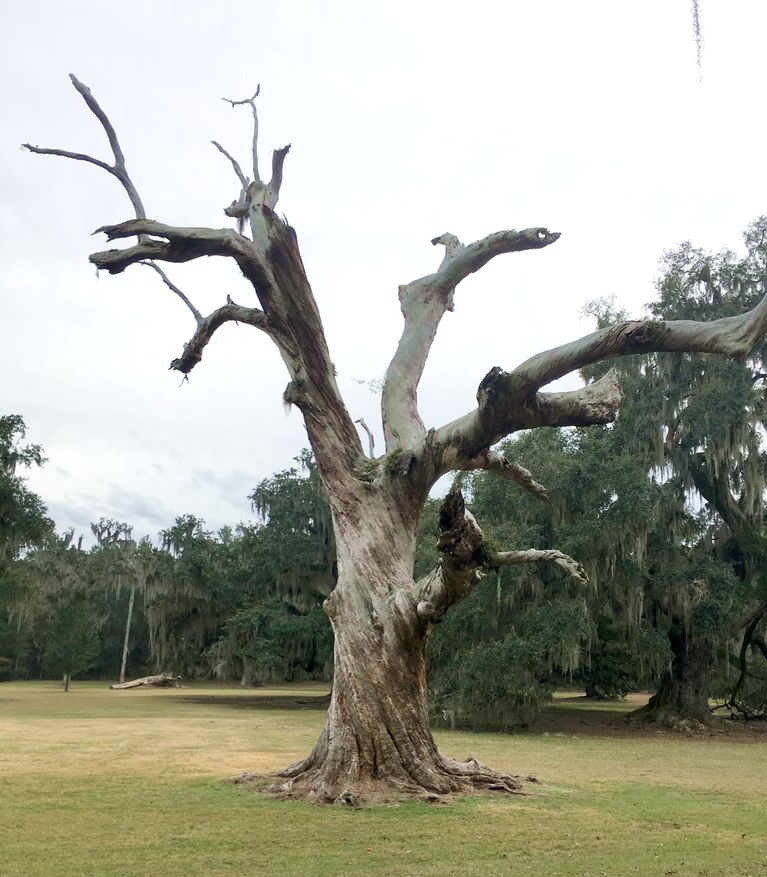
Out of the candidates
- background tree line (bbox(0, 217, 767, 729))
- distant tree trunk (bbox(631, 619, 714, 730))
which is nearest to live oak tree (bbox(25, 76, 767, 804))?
background tree line (bbox(0, 217, 767, 729))

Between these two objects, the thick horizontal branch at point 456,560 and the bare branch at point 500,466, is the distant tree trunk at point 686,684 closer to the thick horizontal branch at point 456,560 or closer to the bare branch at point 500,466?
the bare branch at point 500,466

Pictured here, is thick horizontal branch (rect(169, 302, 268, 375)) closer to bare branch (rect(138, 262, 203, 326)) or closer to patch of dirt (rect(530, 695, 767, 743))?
bare branch (rect(138, 262, 203, 326))

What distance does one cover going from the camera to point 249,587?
28.9m

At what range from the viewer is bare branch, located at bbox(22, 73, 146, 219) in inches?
319

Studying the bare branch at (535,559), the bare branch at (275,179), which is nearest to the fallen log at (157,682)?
the bare branch at (275,179)

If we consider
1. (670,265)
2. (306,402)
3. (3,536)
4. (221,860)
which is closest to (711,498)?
(670,265)

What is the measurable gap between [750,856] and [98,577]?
41.1 meters

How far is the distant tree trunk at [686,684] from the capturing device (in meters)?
18.2

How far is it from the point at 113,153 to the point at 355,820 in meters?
6.85

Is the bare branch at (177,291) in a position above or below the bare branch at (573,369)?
above

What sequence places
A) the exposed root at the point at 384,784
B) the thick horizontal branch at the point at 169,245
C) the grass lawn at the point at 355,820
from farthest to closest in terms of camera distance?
the thick horizontal branch at the point at 169,245 < the exposed root at the point at 384,784 < the grass lawn at the point at 355,820

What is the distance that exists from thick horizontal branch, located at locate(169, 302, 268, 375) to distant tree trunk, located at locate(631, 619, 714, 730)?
13.6 meters

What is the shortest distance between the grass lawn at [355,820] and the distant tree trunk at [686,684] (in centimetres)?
547

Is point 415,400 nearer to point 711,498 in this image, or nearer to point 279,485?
point 711,498
